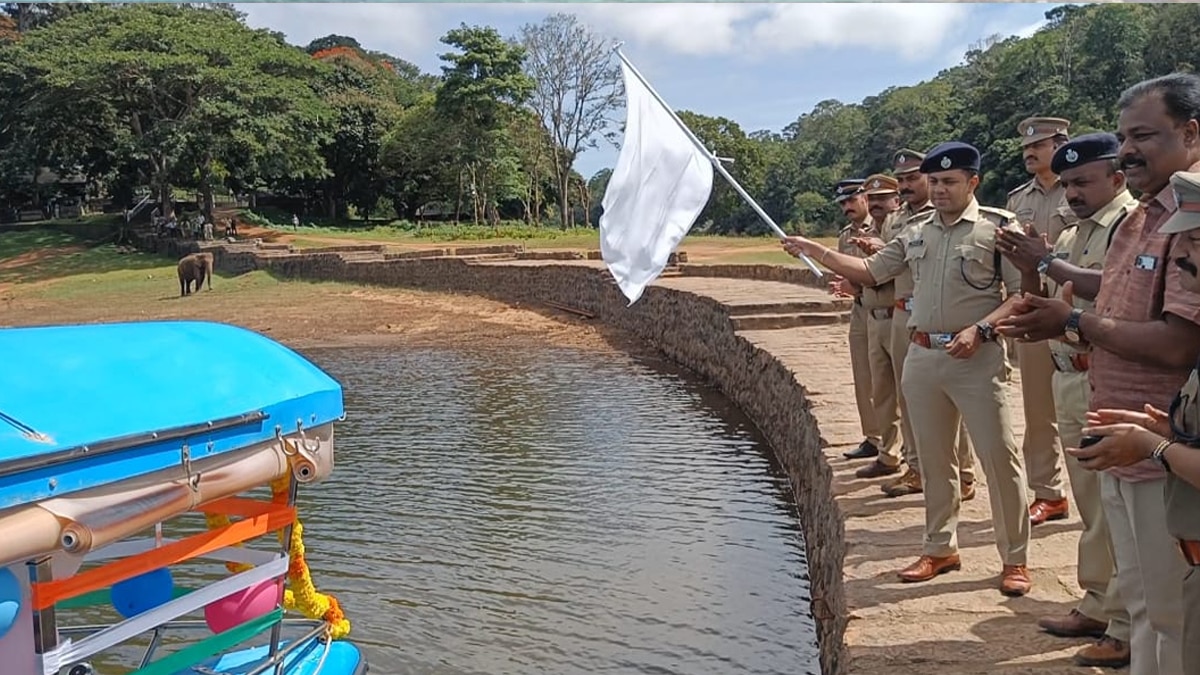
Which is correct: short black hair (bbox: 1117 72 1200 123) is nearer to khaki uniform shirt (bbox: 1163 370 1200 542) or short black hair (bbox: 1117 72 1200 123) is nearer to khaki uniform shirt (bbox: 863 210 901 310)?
khaki uniform shirt (bbox: 1163 370 1200 542)

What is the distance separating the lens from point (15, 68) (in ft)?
106

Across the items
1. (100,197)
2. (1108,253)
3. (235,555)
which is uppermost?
(100,197)

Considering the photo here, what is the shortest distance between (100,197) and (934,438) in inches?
2156

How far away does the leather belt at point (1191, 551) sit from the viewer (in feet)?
8.04

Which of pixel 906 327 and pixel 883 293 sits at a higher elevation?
pixel 883 293

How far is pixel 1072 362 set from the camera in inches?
156

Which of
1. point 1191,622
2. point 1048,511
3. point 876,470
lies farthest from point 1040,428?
point 1191,622

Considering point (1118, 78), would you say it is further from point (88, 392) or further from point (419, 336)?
point (88, 392)

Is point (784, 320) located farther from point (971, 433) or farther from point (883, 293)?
point (971, 433)

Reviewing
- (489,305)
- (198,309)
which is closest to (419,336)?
(489,305)

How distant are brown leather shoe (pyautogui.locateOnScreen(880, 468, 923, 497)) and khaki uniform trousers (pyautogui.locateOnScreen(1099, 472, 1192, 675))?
282cm

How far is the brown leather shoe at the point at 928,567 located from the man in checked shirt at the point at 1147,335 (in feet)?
4.86

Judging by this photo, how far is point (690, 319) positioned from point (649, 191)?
9263mm

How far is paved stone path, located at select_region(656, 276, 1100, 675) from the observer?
3617 millimetres
